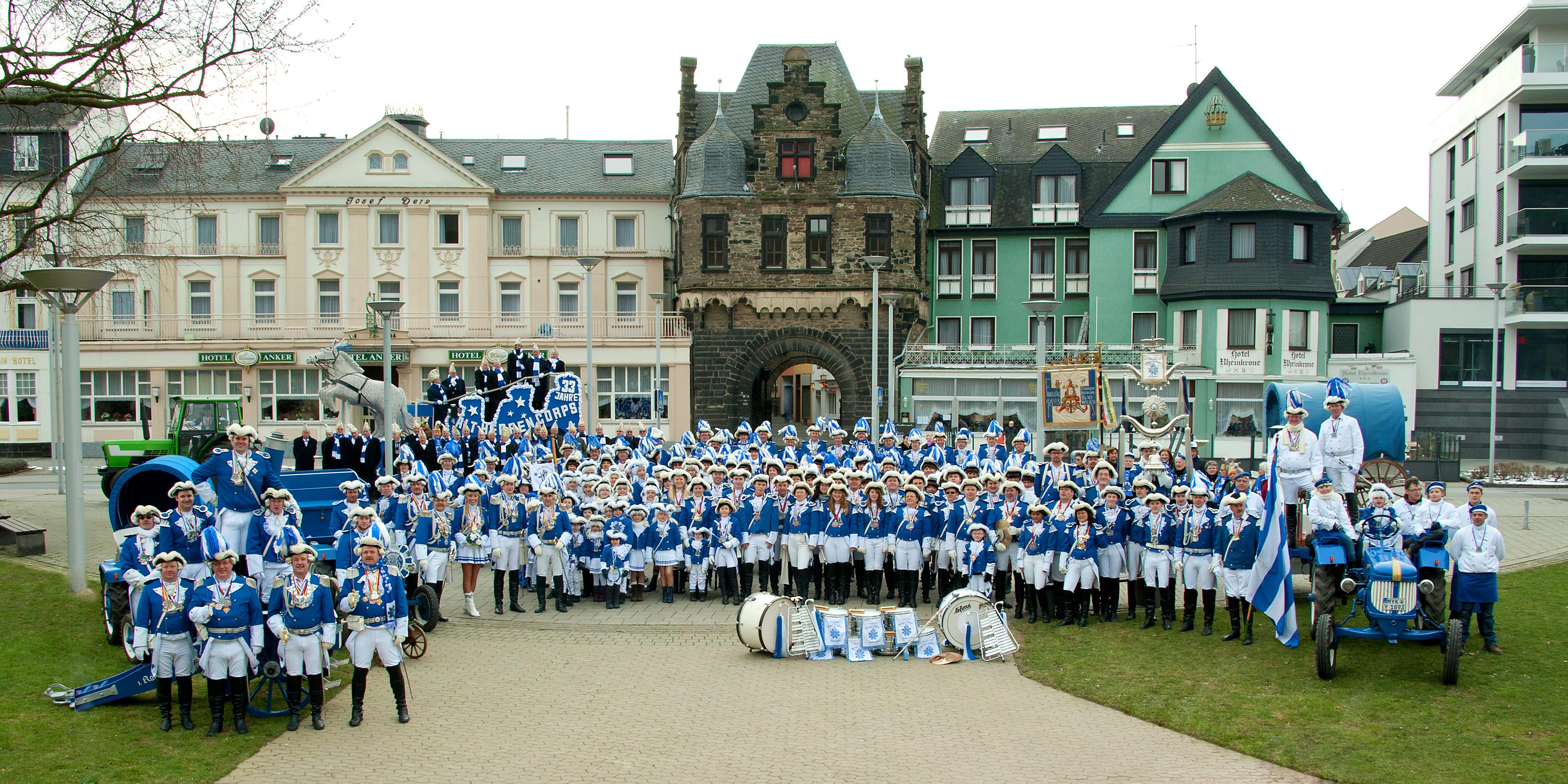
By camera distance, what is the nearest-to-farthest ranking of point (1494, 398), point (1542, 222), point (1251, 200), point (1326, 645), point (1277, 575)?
1. point (1326, 645)
2. point (1277, 575)
3. point (1494, 398)
4. point (1251, 200)
5. point (1542, 222)

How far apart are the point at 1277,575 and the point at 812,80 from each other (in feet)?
103

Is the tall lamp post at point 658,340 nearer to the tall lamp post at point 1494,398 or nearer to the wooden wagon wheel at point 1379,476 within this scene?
the wooden wagon wheel at point 1379,476

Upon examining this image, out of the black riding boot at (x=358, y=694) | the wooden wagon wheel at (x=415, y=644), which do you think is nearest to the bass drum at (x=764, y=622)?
the wooden wagon wheel at (x=415, y=644)

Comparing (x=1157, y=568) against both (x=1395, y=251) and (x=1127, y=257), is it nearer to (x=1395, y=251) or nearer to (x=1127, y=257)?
(x=1127, y=257)

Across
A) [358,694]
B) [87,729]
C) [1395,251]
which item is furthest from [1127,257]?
[87,729]

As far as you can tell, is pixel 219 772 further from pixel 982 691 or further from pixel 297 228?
pixel 297 228

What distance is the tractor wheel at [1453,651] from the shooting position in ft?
36.4

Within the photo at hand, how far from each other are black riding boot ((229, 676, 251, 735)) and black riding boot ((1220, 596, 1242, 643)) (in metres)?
11.0

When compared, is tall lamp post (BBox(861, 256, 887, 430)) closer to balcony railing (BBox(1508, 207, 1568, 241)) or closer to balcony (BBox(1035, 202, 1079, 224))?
balcony (BBox(1035, 202, 1079, 224))

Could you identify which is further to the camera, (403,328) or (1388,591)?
(403,328)

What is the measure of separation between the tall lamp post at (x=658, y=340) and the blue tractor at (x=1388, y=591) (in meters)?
20.0

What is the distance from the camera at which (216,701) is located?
10078 mm

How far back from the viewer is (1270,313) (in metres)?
38.6

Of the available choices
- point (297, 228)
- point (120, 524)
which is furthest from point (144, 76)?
point (297, 228)
